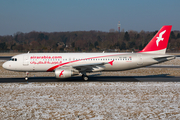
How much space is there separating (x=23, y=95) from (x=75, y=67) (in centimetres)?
963

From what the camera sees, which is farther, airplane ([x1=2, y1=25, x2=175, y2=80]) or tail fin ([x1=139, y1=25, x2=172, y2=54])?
tail fin ([x1=139, y1=25, x2=172, y2=54])

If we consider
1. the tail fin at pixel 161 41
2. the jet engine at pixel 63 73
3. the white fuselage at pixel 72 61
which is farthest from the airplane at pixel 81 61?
the jet engine at pixel 63 73

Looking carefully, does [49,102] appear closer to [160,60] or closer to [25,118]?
[25,118]

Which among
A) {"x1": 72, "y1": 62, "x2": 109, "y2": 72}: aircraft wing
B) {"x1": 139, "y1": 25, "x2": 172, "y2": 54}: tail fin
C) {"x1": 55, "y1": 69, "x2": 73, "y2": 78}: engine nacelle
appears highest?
{"x1": 139, "y1": 25, "x2": 172, "y2": 54}: tail fin

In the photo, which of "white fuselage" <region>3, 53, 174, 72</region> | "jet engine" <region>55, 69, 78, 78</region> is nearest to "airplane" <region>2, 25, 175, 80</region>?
"white fuselage" <region>3, 53, 174, 72</region>

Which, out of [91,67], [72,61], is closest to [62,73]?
[72,61]

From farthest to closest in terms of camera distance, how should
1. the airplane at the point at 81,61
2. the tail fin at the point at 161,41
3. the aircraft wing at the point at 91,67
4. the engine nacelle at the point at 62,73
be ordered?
1. the tail fin at the point at 161,41
2. the airplane at the point at 81,61
3. the aircraft wing at the point at 91,67
4. the engine nacelle at the point at 62,73

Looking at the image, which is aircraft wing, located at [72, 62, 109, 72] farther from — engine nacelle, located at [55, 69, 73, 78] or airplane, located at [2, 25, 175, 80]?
engine nacelle, located at [55, 69, 73, 78]

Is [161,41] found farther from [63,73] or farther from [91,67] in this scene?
[63,73]

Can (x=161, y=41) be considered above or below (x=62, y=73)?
above

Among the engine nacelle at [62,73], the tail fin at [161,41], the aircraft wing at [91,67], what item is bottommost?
the engine nacelle at [62,73]

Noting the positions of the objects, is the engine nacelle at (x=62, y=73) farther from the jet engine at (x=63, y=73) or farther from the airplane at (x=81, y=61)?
the airplane at (x=81, y=61)

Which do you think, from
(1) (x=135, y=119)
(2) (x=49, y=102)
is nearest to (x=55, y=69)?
(2) (x=49, y=102)

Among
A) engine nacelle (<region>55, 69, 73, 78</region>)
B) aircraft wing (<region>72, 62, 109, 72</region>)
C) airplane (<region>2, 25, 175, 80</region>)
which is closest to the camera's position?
engine nacelle (<region>55, 69, 73, 78</region>)
